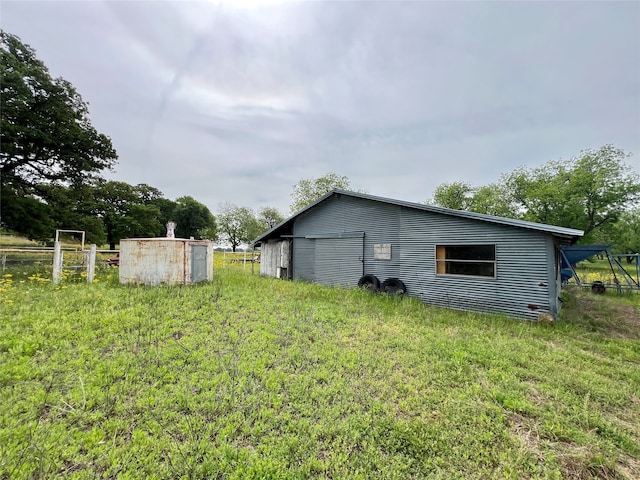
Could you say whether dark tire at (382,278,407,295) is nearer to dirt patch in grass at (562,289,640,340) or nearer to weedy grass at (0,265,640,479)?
weedy grass at (0,265,640,479)

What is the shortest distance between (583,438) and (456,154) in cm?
1736

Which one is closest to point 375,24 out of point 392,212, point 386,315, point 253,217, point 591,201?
point 392,212

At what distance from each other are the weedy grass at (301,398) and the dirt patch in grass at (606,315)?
59 centimetres

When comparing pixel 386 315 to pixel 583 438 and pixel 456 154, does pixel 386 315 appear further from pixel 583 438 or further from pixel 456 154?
pixel 456 154

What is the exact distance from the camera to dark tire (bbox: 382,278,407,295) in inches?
341

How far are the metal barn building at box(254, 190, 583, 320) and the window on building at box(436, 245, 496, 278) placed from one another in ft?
0.09

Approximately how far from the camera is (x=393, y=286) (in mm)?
8883

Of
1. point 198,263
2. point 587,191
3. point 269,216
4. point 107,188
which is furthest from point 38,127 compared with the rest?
point 269,216

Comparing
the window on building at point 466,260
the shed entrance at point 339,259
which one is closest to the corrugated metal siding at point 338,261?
the shed entrance at point 339,259

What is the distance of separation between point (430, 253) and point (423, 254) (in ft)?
0.76

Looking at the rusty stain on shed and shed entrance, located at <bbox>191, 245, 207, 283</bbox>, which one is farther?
shed entrance, located at <bbox>191, 245, 207, 283</bbox>

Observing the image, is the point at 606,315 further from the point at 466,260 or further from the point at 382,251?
the point at 382,251

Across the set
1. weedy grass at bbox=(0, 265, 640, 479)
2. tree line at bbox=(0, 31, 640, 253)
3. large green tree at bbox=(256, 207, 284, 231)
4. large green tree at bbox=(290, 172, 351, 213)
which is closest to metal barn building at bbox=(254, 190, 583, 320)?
weedy grass at bbox=(0, 265, 640, 479)

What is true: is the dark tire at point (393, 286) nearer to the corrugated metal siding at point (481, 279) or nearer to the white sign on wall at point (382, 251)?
the corrugated metal siding at point (481, 279)
